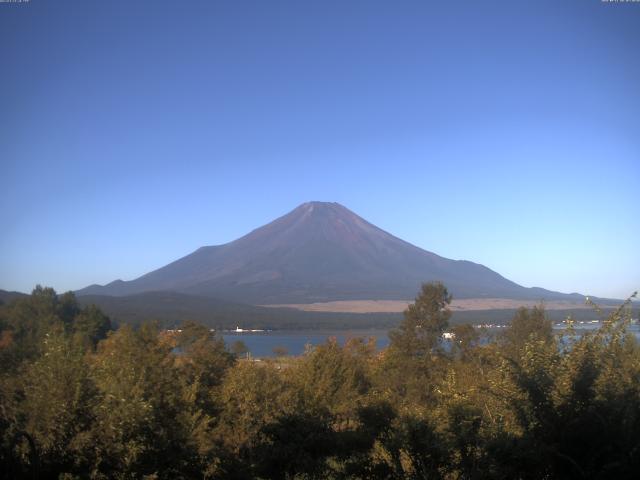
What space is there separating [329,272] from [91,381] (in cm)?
18895

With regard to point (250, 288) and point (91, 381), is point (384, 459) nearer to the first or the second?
point (91, 381)

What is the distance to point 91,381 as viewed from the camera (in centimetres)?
1070

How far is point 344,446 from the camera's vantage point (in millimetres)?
12234

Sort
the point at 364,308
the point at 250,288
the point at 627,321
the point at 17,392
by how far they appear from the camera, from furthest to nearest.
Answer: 1. the point at 250,288
2. the point at 364,308
3. the point at 17,392
4. the point at 627,321

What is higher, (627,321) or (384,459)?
(627,321)

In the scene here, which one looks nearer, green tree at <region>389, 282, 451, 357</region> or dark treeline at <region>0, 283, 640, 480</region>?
dark treeline at <region>0, 283, 640, 480</region>

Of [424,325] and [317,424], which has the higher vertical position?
[424,325]

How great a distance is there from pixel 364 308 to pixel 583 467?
127618mm

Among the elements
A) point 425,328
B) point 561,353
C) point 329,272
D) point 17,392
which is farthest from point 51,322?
point 329,272

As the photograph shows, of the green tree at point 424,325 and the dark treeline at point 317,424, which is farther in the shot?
the green tree at point 424,325

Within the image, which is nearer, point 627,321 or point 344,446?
point 627,321

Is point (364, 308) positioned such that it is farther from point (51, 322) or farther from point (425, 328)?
point (425, 328)

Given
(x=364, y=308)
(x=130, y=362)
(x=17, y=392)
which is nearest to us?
(x=17, y=392)

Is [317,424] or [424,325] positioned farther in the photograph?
[424,325]
